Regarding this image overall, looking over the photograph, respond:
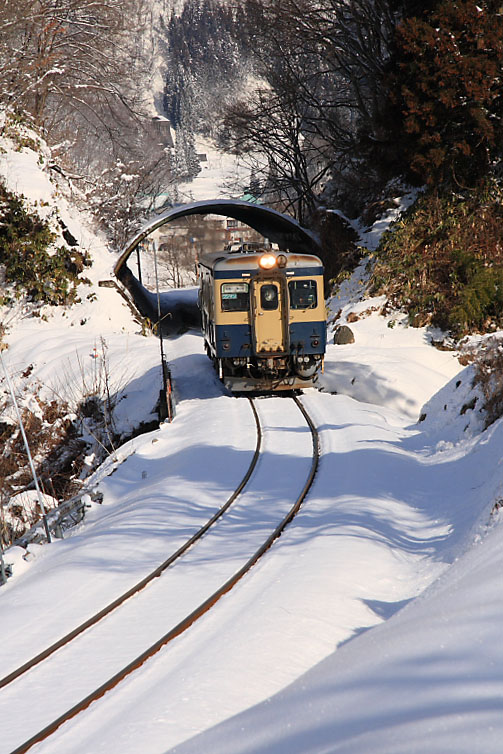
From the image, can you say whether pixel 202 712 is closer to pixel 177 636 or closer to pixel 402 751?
pixel 177 636

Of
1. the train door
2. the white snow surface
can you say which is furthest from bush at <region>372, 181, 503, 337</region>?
the train door

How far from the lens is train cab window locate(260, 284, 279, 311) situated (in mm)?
16797

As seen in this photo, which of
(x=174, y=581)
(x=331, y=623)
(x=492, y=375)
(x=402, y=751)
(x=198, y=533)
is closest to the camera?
(x=402, y=751)

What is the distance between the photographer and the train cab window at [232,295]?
16797 millimetres

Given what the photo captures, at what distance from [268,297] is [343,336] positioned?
19.3 ft

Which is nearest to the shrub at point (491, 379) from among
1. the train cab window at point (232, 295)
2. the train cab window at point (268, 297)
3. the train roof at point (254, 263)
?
the train roof at point (254, 263)

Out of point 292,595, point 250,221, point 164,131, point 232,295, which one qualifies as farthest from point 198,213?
point 164,131

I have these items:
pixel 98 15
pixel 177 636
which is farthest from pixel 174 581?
pixel 98 15

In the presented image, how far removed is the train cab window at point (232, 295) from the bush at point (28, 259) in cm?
1375

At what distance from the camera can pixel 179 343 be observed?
1079 inches

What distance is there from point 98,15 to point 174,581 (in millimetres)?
31578

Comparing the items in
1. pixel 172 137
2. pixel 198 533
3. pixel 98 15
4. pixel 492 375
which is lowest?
pixel 198 533

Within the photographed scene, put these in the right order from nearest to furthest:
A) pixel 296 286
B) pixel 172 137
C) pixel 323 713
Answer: pixel 323 713, pixel 296 286, pixel 172 137

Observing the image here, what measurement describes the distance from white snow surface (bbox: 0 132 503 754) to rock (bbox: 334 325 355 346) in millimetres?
5041
